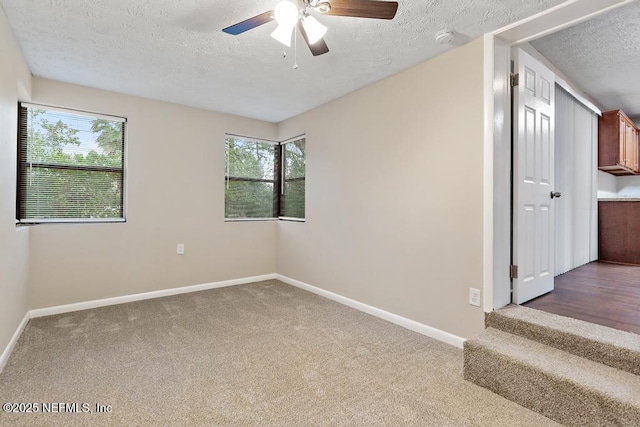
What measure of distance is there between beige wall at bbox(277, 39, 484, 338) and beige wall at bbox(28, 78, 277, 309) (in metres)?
1.21

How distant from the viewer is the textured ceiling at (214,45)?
2006 mm

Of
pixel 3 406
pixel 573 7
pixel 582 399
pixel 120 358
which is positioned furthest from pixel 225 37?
pixel 582 399

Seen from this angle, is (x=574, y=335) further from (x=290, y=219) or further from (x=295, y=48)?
(x=290, y=219)

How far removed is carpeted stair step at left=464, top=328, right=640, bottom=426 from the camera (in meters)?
1.52

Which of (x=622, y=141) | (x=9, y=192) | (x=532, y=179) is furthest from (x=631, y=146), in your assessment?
(x=9, y=192)

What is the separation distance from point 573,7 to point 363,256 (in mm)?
2440

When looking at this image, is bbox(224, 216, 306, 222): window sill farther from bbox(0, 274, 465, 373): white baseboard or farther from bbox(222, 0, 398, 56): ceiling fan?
bbox(222, 0, 398, 56): ceiling fan

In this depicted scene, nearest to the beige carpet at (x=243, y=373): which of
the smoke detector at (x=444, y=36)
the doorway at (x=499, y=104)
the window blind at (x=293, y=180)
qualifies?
the doorway at (x=499, y=104)

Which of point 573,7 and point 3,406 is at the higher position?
point 573,7

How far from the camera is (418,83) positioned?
2.78 m

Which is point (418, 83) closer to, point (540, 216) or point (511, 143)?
point (511, 143)

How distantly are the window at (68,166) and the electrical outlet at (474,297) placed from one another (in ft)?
11.8

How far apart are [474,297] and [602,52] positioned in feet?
7.85

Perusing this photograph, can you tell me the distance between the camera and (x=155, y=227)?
3775 mm
